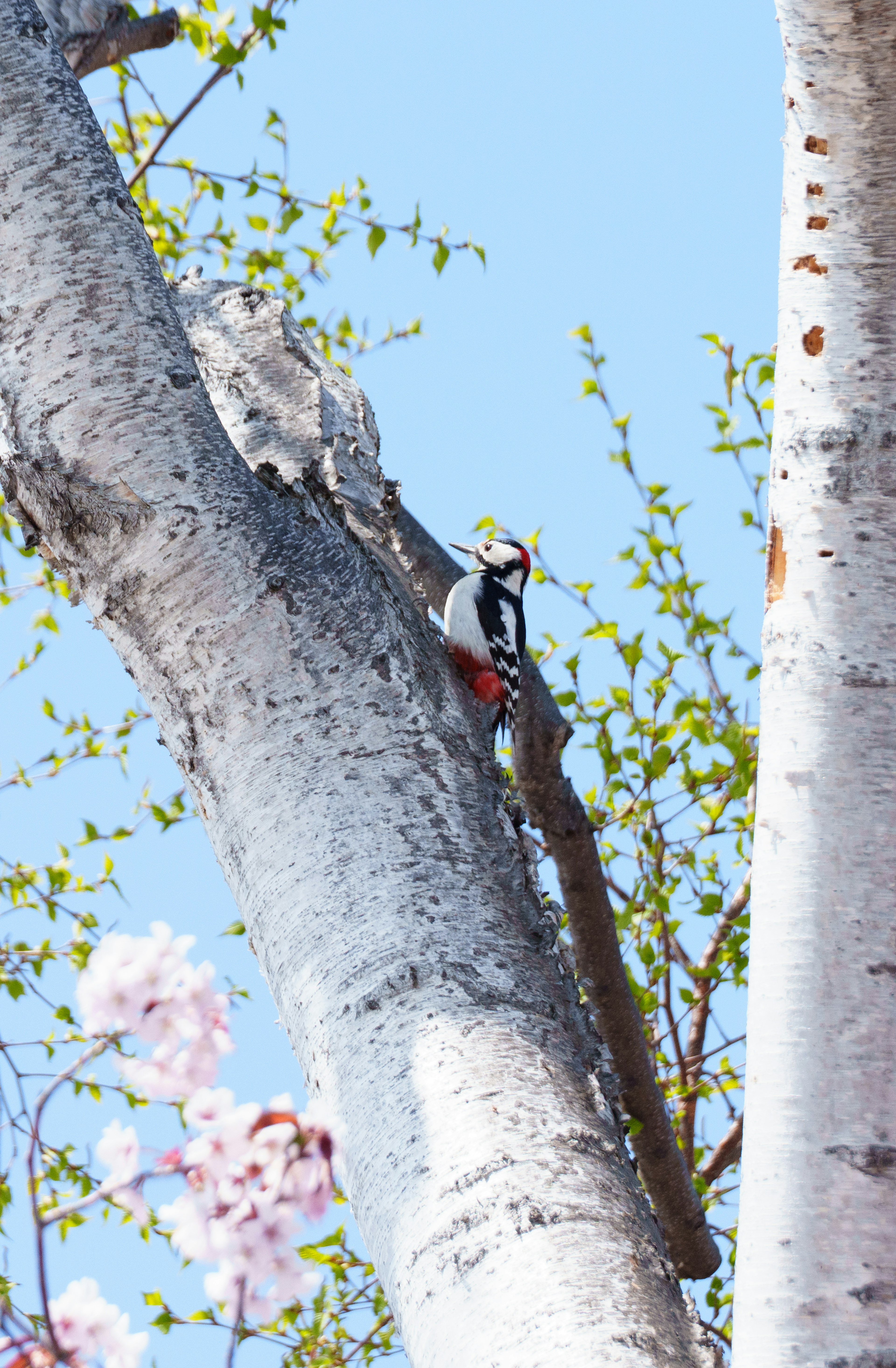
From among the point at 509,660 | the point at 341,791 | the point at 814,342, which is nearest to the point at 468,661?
the point at 341,791

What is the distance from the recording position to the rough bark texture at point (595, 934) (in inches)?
118

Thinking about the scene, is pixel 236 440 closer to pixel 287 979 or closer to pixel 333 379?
pixel 333 379

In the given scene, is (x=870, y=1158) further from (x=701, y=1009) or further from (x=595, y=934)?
(x=701, y=1009)

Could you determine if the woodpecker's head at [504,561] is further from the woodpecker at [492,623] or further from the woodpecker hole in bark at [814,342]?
the woodpecker hole in bark at [814,342]

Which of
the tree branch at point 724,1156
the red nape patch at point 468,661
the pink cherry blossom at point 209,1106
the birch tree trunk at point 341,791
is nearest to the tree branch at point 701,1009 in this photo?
the tree branch at point 724,1156

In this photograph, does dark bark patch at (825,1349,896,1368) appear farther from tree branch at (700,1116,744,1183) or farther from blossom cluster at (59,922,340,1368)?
tree branch at (700,1116,744,1183)

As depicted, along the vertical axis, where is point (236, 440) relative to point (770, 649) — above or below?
above

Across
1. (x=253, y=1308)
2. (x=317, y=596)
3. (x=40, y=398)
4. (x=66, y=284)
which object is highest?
(x=66, y=284)

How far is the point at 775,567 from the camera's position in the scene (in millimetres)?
1389

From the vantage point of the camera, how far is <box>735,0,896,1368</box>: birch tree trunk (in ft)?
3.44

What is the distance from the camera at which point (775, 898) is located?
121 centimetres

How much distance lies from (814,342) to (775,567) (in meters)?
0.30

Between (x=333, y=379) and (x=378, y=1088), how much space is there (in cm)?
222

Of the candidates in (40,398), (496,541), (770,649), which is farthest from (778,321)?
(496,541)
